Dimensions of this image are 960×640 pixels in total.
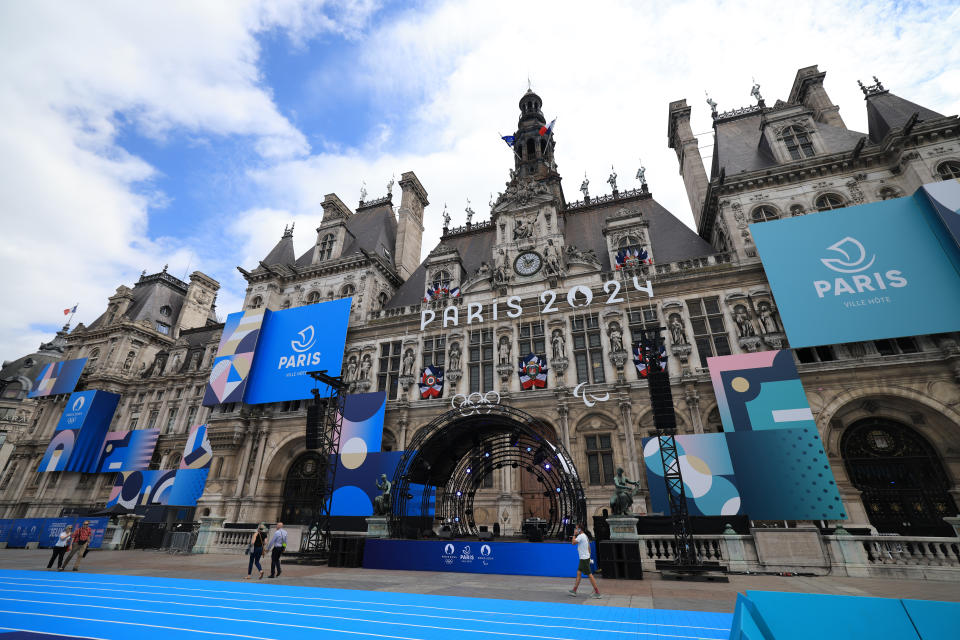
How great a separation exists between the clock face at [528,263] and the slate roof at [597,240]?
314cm

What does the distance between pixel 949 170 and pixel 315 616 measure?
29241mm

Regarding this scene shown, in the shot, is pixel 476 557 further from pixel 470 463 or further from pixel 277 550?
pixel 470 463

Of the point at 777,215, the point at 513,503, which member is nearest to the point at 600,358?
the point at 513,503

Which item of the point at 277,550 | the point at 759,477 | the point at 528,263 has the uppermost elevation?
the point at 528,263

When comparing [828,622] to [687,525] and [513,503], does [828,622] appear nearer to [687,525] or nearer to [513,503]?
[687,525]

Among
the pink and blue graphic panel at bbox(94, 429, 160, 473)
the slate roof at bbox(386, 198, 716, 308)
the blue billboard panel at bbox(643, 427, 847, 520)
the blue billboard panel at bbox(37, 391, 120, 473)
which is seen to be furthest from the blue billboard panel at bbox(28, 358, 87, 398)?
the blue billboard panel at bbox(643, 427, 847, 520)

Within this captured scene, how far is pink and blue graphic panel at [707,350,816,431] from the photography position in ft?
53.0

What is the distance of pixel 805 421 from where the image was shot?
1590 cm

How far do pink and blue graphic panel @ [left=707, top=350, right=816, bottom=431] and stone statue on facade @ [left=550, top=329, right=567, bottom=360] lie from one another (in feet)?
21.8

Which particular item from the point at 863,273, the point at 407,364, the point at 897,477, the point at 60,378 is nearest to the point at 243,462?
the point at 407,364

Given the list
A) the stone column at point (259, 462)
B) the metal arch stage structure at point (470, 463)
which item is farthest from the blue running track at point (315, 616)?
the stone column at point (259, 462)

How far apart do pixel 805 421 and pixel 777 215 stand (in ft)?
36.7

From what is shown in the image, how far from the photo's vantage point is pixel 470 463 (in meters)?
19.5

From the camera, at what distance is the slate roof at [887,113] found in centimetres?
2139
